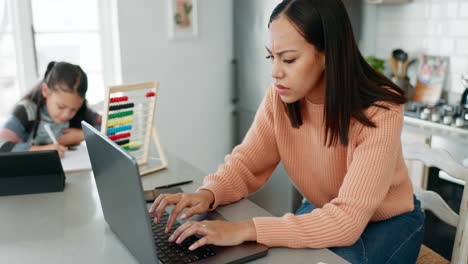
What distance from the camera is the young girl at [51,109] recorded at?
2014mm

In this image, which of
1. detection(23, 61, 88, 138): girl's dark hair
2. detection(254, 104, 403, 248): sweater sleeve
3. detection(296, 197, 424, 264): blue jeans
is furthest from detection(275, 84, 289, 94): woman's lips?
detection(23, 61, 88, 138): girl's dark hair

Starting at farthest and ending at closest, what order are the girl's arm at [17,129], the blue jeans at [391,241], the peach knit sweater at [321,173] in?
the girl's arm at [17,129] → the blue jeans at [391,241] → the peach knit sweater at [321,173]

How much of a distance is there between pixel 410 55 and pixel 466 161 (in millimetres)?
1005

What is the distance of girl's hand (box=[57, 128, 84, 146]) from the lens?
80.2 inches

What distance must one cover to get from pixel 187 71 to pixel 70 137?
4.45ft

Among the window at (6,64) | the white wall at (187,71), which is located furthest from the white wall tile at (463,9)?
the window at (6,64)

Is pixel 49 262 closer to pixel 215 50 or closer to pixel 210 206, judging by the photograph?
pixel 210 206

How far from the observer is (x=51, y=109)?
6.73 ft

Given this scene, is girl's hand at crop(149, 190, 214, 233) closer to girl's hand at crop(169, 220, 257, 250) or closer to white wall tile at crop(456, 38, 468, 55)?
girl's hand at crop(169, 220, 257, 250)

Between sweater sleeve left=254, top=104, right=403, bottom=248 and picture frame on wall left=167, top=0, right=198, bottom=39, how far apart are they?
211 centimetres

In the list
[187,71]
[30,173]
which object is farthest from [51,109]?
[187,71]

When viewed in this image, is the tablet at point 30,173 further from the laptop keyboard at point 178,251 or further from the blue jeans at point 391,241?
the blue jeans at point 391,241

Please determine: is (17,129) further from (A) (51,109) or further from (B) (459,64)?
(B) (459,64)

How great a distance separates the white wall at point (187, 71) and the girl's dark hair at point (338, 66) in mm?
1878
